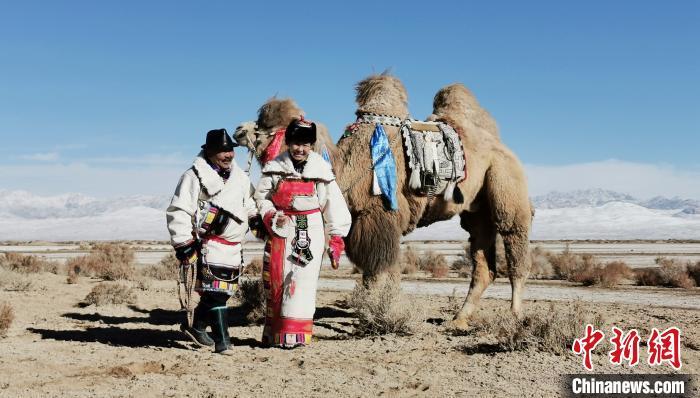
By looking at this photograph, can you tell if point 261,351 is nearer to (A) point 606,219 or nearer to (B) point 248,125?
(B) point 248,125

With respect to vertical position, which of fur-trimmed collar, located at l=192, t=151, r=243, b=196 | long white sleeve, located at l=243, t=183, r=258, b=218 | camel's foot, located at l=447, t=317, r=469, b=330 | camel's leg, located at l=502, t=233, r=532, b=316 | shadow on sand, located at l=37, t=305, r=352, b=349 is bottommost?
shadow on sand, located at l=37, t=305, r=352, b=349

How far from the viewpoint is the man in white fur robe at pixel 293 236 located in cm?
632

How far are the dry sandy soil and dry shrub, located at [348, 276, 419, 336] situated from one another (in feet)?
0.56

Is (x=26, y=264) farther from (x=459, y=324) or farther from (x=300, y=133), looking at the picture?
(x=300, y=133)

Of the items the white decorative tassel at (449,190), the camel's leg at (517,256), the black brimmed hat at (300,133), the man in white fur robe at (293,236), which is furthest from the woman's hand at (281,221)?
the camel's leg at (517,256)

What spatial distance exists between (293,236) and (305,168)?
671mm

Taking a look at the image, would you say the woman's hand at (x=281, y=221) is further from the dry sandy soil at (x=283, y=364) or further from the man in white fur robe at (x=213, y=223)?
the dry sandy soil at (x=283, y=364)

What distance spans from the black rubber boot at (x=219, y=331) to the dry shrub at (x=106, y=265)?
9157 mm

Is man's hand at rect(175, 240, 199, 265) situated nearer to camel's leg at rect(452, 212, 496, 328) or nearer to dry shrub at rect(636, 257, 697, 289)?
camel's leg at rect(452, 212, 496, 328)

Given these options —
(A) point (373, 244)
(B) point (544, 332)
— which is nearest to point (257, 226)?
(A) point (373, 244)

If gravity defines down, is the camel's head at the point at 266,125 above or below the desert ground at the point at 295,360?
above

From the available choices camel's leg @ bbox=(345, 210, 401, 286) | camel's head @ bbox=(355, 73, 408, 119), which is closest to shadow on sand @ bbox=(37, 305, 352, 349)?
camel's leg @ bbox=(345, 210, 401, 286)

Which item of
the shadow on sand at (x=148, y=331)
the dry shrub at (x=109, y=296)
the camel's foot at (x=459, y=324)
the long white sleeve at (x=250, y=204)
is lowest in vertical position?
the shadow on sand at (x=148, y=331)

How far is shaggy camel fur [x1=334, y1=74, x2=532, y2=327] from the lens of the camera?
Answer: 302 inches
